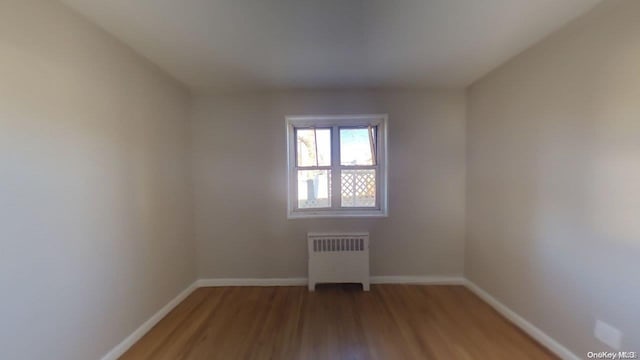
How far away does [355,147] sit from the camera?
3.74m

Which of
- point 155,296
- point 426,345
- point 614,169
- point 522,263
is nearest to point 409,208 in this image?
point 522,263

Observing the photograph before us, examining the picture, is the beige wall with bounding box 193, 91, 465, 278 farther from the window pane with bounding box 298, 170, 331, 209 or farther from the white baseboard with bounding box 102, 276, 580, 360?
the window pane with bounding box 298, 170, 331, 209

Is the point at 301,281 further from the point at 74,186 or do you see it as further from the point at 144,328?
the point at 74,186

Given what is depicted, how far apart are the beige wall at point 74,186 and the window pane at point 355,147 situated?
1987mm

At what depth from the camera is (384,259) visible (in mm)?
3582

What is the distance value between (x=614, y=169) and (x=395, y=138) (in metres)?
1.99

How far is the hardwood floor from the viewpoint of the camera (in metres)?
2.24

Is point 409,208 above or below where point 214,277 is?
above

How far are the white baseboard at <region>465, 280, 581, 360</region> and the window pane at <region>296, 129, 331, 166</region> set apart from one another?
2.19 meters

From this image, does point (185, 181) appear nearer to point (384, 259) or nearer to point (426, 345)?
point (384, 259)

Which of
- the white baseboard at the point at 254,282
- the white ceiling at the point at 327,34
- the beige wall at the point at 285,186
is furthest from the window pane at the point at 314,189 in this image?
the white ceiling at the point at 327,34

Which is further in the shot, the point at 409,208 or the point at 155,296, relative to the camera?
the point at 409,208

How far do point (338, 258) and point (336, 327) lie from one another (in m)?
0.93

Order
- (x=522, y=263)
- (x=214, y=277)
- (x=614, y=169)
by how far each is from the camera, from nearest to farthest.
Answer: (x=614, y=169) < (x=522, y=263) < (x=214, y=277)
